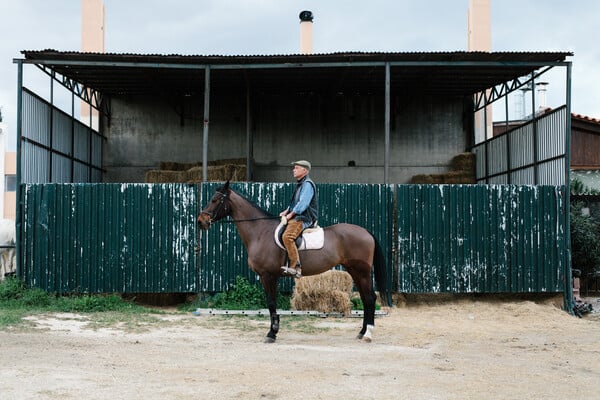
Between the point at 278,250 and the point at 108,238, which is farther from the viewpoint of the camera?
the point at 108,238

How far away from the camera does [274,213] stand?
13562 mm

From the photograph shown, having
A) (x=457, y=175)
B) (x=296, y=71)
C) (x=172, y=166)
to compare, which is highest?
(x=296, y=71)

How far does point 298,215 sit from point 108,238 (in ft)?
19.8

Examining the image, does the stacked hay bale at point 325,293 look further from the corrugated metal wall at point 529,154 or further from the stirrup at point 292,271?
the corrugated metal wall at point 529,154

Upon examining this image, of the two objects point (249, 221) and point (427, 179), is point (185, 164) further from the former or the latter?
point (249, 221)

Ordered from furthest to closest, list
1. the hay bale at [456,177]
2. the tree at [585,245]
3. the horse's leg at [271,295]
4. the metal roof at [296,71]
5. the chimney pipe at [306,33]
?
the chimney pipe at [306,33], the hay bale at [456,177], the tree at [585,245], the metal roof at [296,71], the horse's leg at [271,295]

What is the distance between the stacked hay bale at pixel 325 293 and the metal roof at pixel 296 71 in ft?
17.2

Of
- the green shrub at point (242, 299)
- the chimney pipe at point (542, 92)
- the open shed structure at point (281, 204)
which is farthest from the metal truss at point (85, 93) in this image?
the chimney pipe at point (542, 92)

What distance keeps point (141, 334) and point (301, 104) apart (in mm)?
13180

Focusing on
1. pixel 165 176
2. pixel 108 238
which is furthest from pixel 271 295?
pixel 165 176

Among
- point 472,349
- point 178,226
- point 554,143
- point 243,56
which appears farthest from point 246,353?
point 554,143

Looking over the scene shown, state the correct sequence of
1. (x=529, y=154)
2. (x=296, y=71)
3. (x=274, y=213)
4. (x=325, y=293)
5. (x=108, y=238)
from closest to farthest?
(x=325, y=293) → (x=108, y=238) → (x=274, y=213) → (x=529, y=154) → (x=296, y=71)

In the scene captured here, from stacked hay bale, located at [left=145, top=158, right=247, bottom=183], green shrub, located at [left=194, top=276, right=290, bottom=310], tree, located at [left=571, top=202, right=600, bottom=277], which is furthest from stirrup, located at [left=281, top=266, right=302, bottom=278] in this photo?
tree, located at [left=571, top=202, right=600, bottom=277]

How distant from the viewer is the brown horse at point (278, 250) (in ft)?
30.6
